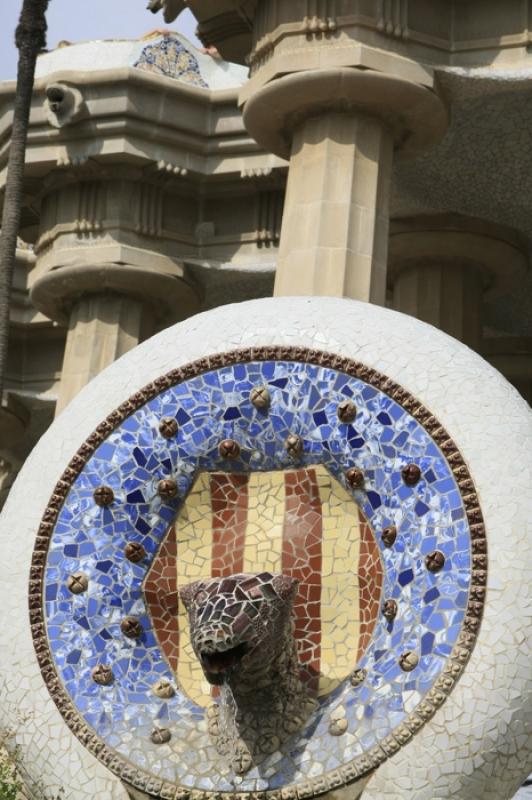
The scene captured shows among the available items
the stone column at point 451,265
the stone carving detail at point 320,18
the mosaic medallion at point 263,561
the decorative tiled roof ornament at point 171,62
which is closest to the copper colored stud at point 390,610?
the mosaic medallion at point 263,561

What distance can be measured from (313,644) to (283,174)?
1079 cm

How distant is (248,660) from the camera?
732 cm

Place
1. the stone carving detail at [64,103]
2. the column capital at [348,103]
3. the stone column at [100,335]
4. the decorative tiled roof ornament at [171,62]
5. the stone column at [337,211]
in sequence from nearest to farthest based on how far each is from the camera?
the stone column at [337,211], the column capital at [348,103], the stone carving detail at [64,103], the stone column at [100,335], the decorative tiled roof ornament at [171,62]

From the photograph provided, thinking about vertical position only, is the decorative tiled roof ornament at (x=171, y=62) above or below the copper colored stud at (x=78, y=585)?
above

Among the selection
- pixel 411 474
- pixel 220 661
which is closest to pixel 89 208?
pixel 411 474

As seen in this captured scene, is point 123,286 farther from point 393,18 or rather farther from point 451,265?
point 393,18

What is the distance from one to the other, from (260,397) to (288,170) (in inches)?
371

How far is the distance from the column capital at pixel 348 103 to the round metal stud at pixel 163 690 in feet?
23.6

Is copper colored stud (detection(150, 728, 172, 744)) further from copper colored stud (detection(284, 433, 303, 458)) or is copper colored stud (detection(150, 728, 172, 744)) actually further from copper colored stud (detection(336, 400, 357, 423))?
copper colored stud (detection(336, 400, 357, 423))

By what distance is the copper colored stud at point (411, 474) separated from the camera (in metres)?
7.54

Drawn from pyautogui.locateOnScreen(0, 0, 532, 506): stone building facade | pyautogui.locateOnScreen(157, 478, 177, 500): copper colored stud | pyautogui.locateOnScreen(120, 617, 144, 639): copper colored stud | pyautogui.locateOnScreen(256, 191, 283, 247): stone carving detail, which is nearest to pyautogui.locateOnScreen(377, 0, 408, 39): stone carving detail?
pyautogui.locateOnScreen(0, 0, 532, 506): stone building facade

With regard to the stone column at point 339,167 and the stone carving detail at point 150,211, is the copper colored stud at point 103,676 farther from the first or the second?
the stone carving detail at point 150,211

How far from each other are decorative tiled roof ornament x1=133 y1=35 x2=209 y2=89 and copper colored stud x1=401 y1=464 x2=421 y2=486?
11383 mm

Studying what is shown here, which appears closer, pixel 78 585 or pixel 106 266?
pixel 78 585
